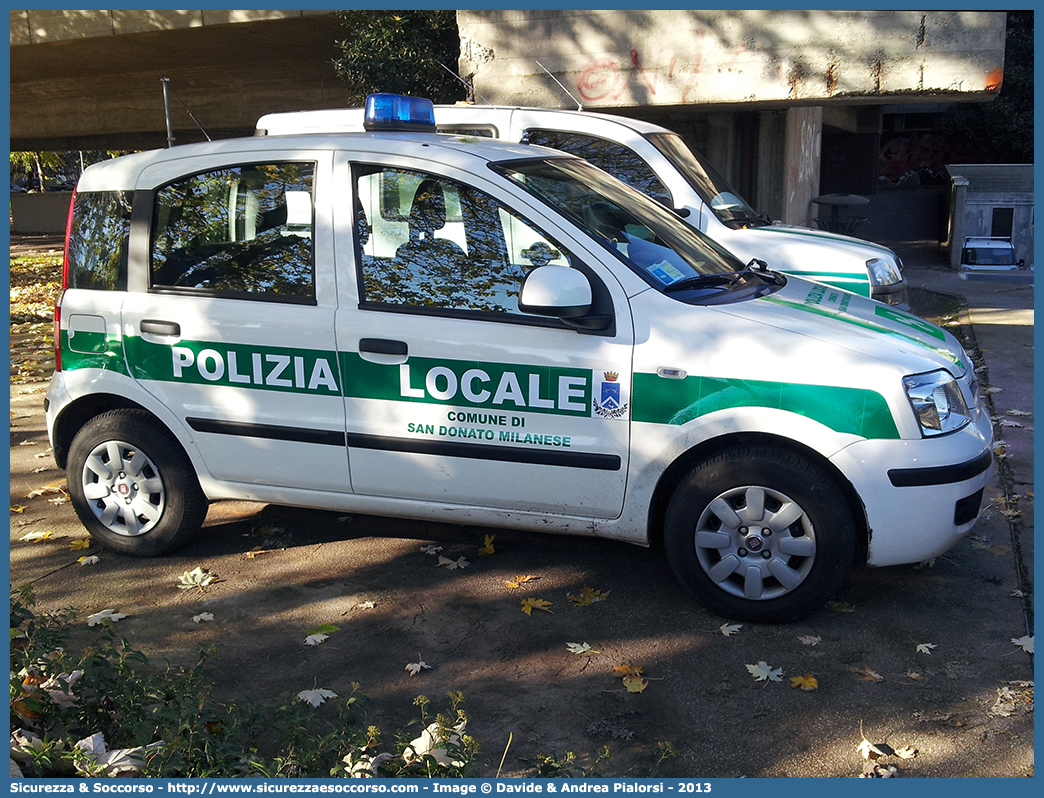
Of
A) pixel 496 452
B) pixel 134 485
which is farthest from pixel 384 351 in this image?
pixel 134 485

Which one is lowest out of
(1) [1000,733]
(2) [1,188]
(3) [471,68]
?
(1) [1000,733]

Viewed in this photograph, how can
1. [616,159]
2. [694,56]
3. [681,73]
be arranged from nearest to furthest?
[616,159] → [694,56] → [681,73]

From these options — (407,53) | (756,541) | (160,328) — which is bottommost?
(756,541)

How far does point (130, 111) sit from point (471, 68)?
449 inches

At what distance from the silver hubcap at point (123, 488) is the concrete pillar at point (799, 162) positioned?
343 inches

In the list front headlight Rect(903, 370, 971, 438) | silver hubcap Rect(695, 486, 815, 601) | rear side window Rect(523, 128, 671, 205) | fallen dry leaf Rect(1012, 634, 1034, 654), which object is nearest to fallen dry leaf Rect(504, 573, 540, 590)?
silver hubcap Rect(695, 486, 815, 601)

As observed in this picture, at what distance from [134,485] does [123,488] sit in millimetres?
56

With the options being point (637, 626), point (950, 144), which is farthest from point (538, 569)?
point (950, 144)

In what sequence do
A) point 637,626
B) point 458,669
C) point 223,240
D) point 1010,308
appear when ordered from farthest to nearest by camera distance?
point 1010,308, point 223,240, point 637,626, point 458,669

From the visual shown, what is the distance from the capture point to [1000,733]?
11.2 ft

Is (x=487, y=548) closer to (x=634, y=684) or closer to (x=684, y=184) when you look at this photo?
(x=634, y=684)

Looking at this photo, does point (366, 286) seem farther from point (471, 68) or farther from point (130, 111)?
point (130, 111)

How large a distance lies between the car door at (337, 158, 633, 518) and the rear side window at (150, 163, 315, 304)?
241 millimetres

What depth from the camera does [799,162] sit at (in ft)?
39.8
